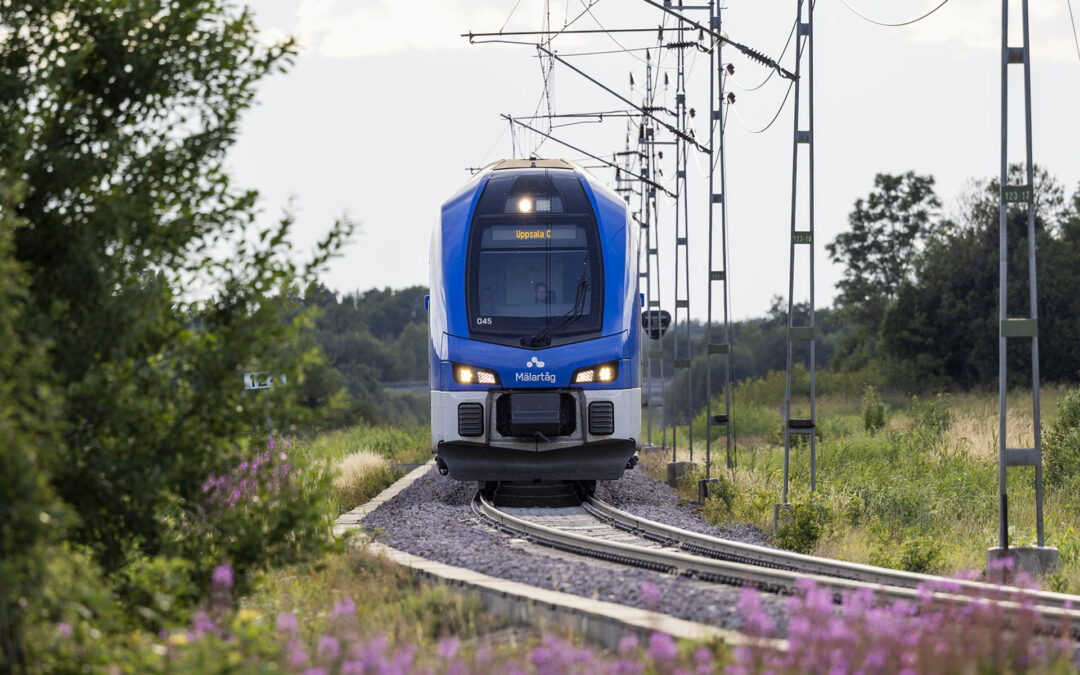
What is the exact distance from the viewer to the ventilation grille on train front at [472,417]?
14617mm

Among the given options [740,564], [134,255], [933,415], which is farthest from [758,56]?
[933,415]

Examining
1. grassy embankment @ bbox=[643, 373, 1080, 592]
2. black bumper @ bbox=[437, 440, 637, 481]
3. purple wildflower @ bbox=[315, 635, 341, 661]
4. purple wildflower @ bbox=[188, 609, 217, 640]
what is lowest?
grassy embankment @ bbox=[643, 373, 1080, 592]

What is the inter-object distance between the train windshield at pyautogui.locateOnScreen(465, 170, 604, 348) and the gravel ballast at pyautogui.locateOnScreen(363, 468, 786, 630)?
83.3 inches

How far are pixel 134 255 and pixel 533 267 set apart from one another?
898 centimetres

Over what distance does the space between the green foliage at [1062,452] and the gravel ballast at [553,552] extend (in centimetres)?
517

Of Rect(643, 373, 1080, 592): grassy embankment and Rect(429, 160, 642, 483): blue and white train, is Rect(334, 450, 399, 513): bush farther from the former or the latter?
Rect(643, 373, 1080, 592): grassy embankment

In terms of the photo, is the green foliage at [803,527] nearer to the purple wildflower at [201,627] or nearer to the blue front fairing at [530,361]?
the blue front fairing at [530,361]

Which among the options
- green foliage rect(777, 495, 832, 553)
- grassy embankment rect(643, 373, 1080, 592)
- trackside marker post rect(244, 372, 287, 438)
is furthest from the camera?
green foliage rect(777, 495, 832, 553)

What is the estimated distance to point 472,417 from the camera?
14617mm

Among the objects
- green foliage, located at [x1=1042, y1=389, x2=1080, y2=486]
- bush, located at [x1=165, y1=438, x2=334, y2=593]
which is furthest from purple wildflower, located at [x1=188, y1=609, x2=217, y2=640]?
Result: green foliage, located at [x1=1042, y1=389, x2=1080, y2=486]

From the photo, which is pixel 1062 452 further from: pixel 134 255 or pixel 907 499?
pixel 134 255

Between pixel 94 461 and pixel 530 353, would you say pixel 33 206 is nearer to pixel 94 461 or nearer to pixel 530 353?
pixel 94 461

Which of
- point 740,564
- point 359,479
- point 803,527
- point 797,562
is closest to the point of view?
point 740,564

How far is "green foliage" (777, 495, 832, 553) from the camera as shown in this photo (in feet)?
38.8
